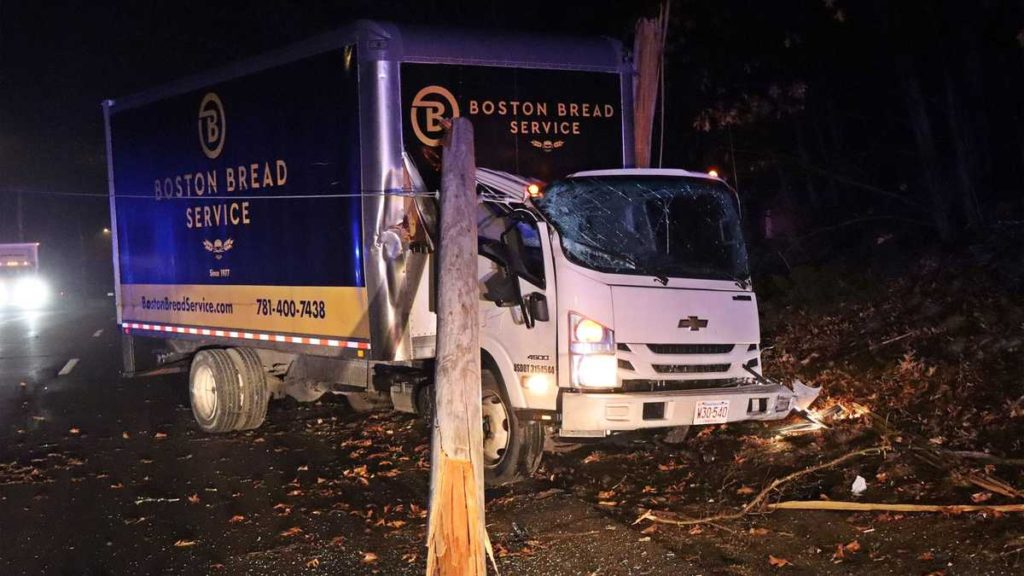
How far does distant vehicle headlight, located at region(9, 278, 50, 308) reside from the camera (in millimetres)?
45594

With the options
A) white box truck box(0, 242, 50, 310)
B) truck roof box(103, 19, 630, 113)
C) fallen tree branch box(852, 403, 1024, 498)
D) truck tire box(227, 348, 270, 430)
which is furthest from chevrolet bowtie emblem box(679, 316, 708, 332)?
white box truck box(0, 242, 50, 310)

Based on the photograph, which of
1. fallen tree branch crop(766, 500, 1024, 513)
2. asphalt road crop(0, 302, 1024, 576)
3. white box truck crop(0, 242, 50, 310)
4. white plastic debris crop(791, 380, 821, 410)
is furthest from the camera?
white box truck crop(0, 242, 50, 310)

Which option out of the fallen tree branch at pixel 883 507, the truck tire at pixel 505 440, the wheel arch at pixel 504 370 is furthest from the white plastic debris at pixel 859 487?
the wheel arch at pixel 504 370

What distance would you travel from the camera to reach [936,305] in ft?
37.2

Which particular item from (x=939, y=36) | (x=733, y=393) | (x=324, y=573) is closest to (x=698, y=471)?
(x=733, y=393)

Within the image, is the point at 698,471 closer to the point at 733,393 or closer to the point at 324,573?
the point at 733,393

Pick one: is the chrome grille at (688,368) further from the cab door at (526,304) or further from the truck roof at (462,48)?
the truck roof at (462,48)

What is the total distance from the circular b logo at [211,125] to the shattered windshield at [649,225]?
395 cm

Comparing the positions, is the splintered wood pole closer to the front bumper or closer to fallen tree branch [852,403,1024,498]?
the front bumper

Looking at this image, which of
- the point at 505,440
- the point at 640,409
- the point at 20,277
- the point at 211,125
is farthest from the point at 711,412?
the point at 20,277

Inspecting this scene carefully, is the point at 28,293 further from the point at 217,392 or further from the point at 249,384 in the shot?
the point at 249,384

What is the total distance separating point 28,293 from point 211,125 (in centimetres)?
4044

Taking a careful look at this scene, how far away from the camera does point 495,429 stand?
26.6 feet

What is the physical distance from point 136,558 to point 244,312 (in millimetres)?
3747
